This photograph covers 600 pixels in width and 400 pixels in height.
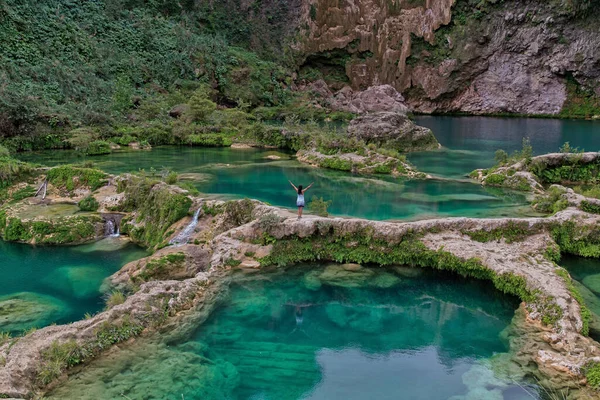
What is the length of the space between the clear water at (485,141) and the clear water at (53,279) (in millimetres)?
20061

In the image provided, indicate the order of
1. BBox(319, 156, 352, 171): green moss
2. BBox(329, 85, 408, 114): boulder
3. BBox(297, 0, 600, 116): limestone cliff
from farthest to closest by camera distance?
BBox(297, 0, 600, 116): limestone cliff, BBox(329, 85, 408, 114): boulder, BBox(319, 156, 352, 171): green moss

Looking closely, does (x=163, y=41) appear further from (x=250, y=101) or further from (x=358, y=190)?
(x=358, y=190)

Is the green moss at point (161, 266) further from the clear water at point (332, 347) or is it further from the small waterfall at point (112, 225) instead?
the small waterfall at point (112, 225)

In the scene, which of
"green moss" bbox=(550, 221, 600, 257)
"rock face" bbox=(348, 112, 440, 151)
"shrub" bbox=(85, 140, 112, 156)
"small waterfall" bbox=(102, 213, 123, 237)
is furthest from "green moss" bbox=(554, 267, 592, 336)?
"shrub" bbox=(85, 140, 112, 156)

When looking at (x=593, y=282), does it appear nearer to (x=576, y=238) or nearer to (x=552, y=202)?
(x=576, y=238)

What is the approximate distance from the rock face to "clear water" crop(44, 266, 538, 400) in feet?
71.2

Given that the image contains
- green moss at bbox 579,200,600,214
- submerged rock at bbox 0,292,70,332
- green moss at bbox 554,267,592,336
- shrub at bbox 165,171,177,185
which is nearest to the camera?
green moss at bbox 554,267,592,336

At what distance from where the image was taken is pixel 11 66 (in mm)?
43406

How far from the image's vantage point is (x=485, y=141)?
143 feet

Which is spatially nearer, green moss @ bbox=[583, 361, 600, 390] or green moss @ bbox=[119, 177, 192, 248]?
green moss @ bbox=[583, 361, 600, 390]

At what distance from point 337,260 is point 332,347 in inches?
171

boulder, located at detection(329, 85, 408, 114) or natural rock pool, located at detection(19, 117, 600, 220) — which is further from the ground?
boulder, located at detection(329, 85, 408, 114)

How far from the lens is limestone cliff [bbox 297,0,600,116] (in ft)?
220

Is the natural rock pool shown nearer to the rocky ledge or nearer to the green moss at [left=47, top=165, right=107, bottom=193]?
the rocky ledge
